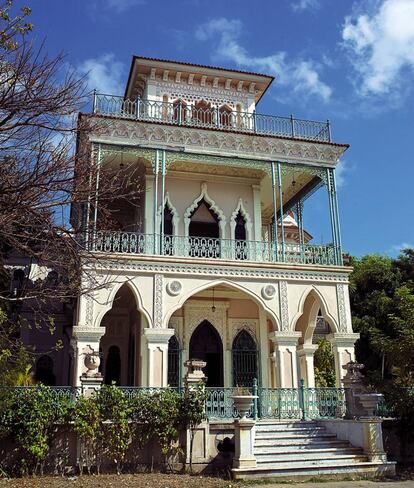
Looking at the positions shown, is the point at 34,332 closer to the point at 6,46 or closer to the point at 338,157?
the point at 338,157

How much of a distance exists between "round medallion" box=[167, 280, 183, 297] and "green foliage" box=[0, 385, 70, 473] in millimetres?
4411

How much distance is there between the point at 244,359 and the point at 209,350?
1.10m

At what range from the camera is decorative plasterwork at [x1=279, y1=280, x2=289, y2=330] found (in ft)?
50.5

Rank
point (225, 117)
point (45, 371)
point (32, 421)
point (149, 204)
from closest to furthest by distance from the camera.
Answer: point (32, 421), point (149, 204), point (225, 117), point (45, 371)

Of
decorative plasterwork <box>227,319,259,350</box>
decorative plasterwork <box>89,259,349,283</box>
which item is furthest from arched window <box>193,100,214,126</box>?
decorative plasterwork <box>227,319,259,350</box>

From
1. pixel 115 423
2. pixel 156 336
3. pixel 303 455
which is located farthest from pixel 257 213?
pixel 115 423

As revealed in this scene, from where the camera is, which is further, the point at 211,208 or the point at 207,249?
the point at 211,208

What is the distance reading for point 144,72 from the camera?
18.6 metres

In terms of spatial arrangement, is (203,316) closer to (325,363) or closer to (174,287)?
(174,287)

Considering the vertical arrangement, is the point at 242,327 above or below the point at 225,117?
below

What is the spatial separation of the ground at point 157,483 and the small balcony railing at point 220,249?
→ 609 centimetres

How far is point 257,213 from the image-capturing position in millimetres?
18109

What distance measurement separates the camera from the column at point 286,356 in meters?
15.1

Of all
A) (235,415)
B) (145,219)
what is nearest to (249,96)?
(145,219)
